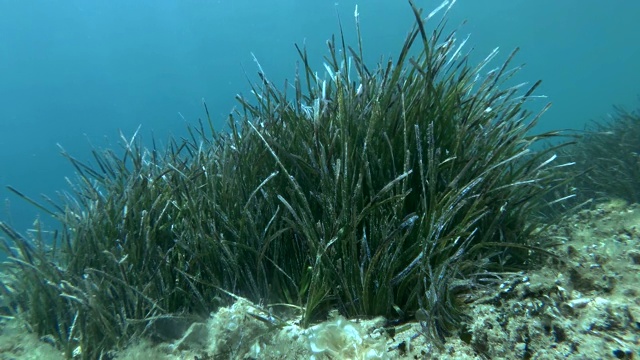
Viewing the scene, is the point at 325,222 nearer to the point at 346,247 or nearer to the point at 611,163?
the point at 346,247

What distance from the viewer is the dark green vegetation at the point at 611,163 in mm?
5996

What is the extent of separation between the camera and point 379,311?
2148 millimetres

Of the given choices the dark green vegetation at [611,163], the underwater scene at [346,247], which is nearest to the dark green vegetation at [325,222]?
the underwater scene at [346,247]

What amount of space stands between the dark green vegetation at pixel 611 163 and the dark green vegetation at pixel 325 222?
309cm

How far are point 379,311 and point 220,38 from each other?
270 ft

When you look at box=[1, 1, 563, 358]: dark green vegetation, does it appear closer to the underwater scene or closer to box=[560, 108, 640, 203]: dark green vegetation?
the underwater scene

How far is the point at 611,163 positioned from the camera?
673 centimetres

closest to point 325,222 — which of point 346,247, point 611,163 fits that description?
point 346,247

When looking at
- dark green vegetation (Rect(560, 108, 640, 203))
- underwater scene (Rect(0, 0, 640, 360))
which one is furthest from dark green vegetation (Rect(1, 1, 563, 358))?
dark green vegetation (Rect(560, 108, 640, 203))

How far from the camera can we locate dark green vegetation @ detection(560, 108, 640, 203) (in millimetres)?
5996

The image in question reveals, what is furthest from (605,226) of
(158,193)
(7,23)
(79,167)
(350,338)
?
(7,23)

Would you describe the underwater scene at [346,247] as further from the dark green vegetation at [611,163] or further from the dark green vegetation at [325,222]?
the dark green vegetation at [611,163]

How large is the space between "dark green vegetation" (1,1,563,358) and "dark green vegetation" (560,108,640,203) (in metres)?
3.09

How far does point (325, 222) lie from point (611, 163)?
6.05 metres
